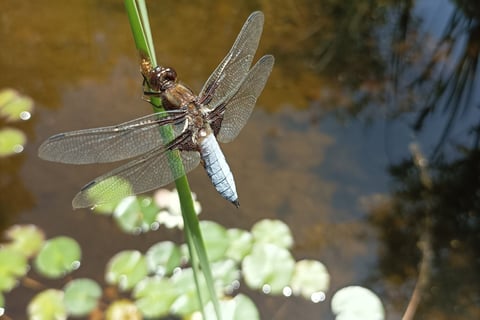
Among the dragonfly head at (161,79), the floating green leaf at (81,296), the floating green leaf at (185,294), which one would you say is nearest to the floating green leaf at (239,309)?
the floating green leaf at (185,294)

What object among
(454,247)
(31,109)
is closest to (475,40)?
(454,247)

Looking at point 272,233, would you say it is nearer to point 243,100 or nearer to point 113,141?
point 243,100

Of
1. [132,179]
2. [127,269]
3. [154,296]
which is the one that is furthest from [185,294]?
[132,179]

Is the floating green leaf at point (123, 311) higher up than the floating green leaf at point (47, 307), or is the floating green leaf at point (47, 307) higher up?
the floating green leaf at point (47, 307)

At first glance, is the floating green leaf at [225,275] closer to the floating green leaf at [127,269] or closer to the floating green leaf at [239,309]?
the floating green leaf at [239,309]

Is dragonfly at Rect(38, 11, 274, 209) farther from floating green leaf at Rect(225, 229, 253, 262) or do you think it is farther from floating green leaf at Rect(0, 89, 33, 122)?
floating green leaf at Rect(0, 89, 33, 122)

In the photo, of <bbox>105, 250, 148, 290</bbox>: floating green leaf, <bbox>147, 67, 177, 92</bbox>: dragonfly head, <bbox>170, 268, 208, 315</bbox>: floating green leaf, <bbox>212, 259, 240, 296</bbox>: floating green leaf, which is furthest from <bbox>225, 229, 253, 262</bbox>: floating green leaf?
<bbox>147, 67, 177, 92</bbox>: dragonfly head

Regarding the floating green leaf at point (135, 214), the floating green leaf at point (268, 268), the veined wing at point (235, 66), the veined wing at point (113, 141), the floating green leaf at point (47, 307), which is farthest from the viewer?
the floating green leaf at point (135, 214)

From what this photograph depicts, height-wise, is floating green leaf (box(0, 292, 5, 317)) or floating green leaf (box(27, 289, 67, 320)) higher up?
floating green leaf (box(0, 292, 5, 317))
